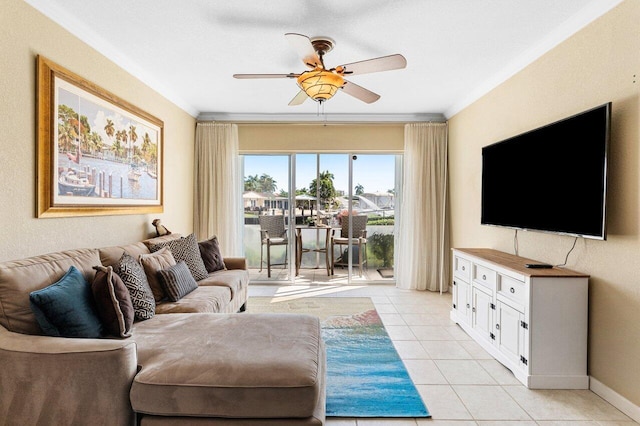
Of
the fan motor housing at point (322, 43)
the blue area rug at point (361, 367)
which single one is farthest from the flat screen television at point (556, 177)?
the fan motor housing at point (322, 43)

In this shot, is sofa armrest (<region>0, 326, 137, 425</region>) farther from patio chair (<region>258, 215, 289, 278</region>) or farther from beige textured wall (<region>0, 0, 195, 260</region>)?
patio chair (<region>258, 215, 289, 278</region>)

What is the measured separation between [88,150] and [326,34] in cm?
211

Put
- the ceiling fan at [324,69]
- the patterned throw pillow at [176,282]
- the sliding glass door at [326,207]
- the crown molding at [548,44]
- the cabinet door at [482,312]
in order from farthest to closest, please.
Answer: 1. the sliding glass door at [326,207]
2. the cabinet door at [482,312]
3. the patterned throw pillow at [176,282]
4. the ceiling fan at [324,69]
5. the crown molding at [548,44]

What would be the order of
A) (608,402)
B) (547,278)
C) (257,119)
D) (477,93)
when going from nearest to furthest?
1. (608,402)
2. (547,278)
3. (477,93)
4. (257,119)

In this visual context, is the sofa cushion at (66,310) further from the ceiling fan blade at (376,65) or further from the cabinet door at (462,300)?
the cabinet door at (462,300)

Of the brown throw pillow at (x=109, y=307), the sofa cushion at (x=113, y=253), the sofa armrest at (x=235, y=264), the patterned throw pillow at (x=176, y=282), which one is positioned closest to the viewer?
the brown throw pillow at (x=109, y=307)

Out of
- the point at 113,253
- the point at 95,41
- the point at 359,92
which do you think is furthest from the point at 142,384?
the point at 95,41

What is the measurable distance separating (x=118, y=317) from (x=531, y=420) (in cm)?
250

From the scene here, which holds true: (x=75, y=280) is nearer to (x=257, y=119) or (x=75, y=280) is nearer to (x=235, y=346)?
(x=235, y=346)

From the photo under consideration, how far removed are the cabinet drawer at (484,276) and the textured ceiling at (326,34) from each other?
1883 millimetres

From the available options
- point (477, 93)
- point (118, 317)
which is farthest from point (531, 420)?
point (477, 93)

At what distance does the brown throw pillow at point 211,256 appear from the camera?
4.06 metres

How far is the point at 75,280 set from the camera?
210 cm

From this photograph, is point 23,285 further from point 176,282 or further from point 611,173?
point 611,173
